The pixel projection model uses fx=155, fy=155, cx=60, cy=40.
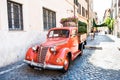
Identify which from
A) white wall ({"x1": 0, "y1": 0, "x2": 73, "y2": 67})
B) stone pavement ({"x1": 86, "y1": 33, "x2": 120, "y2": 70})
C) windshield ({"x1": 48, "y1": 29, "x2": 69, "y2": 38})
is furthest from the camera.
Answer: windshield ({"x1": 48, "y1": 29, "x2": 69, "y2": 38})

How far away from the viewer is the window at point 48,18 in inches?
438

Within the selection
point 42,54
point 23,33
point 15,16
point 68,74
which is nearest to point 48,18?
point 23,33

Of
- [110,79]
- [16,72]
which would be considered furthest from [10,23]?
[110,79]

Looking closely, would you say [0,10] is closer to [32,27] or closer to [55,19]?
[32,27]

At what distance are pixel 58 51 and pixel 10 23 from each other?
3.03 m

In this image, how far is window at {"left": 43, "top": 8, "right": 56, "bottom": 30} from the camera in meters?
11.1

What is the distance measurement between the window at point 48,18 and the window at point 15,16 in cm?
310

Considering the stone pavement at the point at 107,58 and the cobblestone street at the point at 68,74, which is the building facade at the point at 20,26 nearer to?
the cobblestone street at the point at 68,74

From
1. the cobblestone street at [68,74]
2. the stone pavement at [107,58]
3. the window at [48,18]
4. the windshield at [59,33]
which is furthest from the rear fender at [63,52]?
the window at [48,18]

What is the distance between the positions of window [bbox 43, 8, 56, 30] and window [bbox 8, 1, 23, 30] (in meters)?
3.10

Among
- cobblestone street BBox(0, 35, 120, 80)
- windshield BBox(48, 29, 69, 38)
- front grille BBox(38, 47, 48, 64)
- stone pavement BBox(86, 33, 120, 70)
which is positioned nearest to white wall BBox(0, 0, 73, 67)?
cobblestone street BBox(0, 35, 120, 80)

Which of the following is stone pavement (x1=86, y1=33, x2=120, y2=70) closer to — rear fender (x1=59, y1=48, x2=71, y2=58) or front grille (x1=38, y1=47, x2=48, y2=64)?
rear fender (x1=59, y1=48, x2=71, y2=58)

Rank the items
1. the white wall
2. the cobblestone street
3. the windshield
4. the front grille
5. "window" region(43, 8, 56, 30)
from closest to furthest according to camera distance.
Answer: the cobblestone street < the front grille < the white wall < the windshield < "window" region(43, 8, 56, 30)

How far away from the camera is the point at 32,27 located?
8.98m
